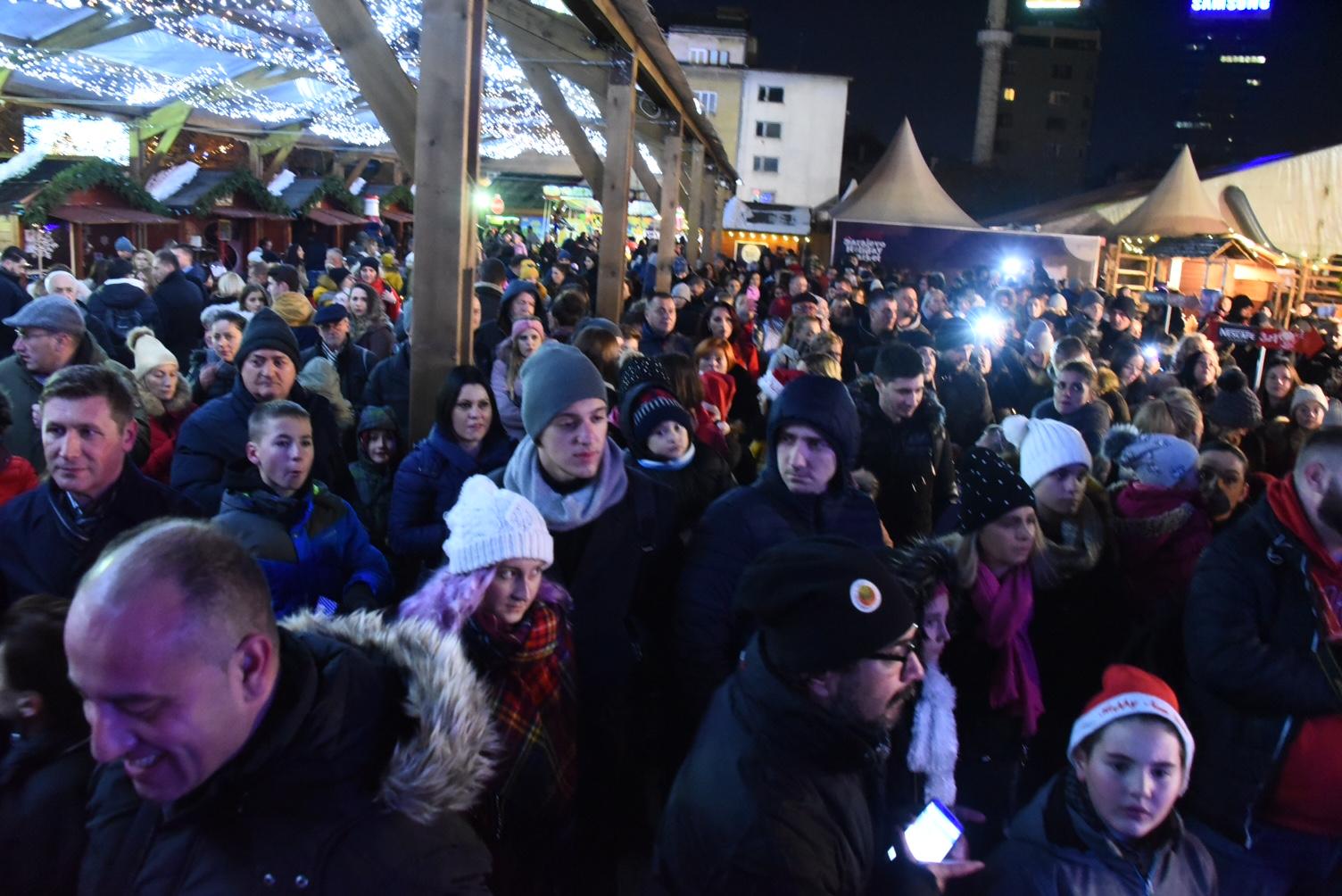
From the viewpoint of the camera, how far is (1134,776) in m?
→ 2.08

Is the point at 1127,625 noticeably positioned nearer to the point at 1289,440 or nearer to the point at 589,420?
the point at 589,420

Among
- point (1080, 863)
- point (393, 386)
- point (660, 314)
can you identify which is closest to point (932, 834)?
point (1080, 863)

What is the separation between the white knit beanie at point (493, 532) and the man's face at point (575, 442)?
1.45ft

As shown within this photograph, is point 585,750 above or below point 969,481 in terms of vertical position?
below

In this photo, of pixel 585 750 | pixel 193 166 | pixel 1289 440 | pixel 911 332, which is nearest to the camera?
pixel 585 750

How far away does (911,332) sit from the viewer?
23.5ft

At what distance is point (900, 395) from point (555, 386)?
225cm

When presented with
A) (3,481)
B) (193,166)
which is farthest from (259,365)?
(193,166)

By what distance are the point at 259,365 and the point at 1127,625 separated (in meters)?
3.64

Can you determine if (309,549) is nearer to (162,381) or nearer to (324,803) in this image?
(324,803)

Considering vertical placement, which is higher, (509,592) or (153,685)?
(153,685)

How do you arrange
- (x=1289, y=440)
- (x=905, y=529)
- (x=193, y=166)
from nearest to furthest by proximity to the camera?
(x=905, y=529) < (x=1289, y=440) < (x=193, y=166)

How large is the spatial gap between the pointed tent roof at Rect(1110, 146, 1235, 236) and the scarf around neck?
67.3 feet

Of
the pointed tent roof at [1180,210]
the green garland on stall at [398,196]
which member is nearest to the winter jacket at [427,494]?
the pointed tent roof at [1180,210]
